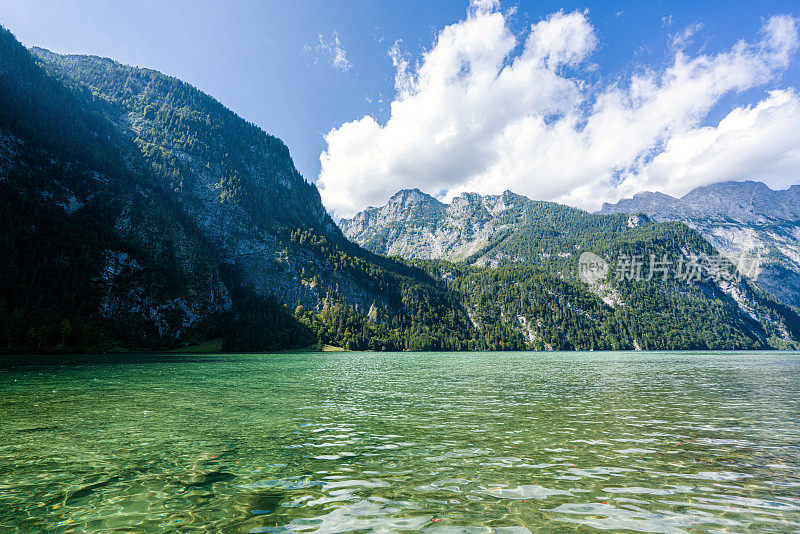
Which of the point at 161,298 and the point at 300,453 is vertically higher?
the point at 161,298

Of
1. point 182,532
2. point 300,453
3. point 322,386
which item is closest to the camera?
point 182,532

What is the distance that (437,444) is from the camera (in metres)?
19.0

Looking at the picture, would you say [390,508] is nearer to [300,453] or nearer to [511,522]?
[511,522]

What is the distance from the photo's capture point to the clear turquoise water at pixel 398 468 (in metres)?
10.3

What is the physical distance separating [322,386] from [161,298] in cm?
19059

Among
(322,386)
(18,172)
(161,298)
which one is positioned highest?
(18,172)

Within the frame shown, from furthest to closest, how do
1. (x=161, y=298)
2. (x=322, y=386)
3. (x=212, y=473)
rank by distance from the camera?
(x=161, y=298), (x=322, y=386), (x=212, y=473)

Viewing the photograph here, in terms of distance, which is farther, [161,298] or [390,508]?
[161,298]

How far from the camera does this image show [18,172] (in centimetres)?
17462

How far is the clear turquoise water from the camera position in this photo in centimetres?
1031

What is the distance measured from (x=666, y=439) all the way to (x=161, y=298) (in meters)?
229

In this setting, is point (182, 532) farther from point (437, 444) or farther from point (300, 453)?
point (437, 444)

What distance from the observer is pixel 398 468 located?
591 inches

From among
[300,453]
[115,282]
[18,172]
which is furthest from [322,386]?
[18,172]
